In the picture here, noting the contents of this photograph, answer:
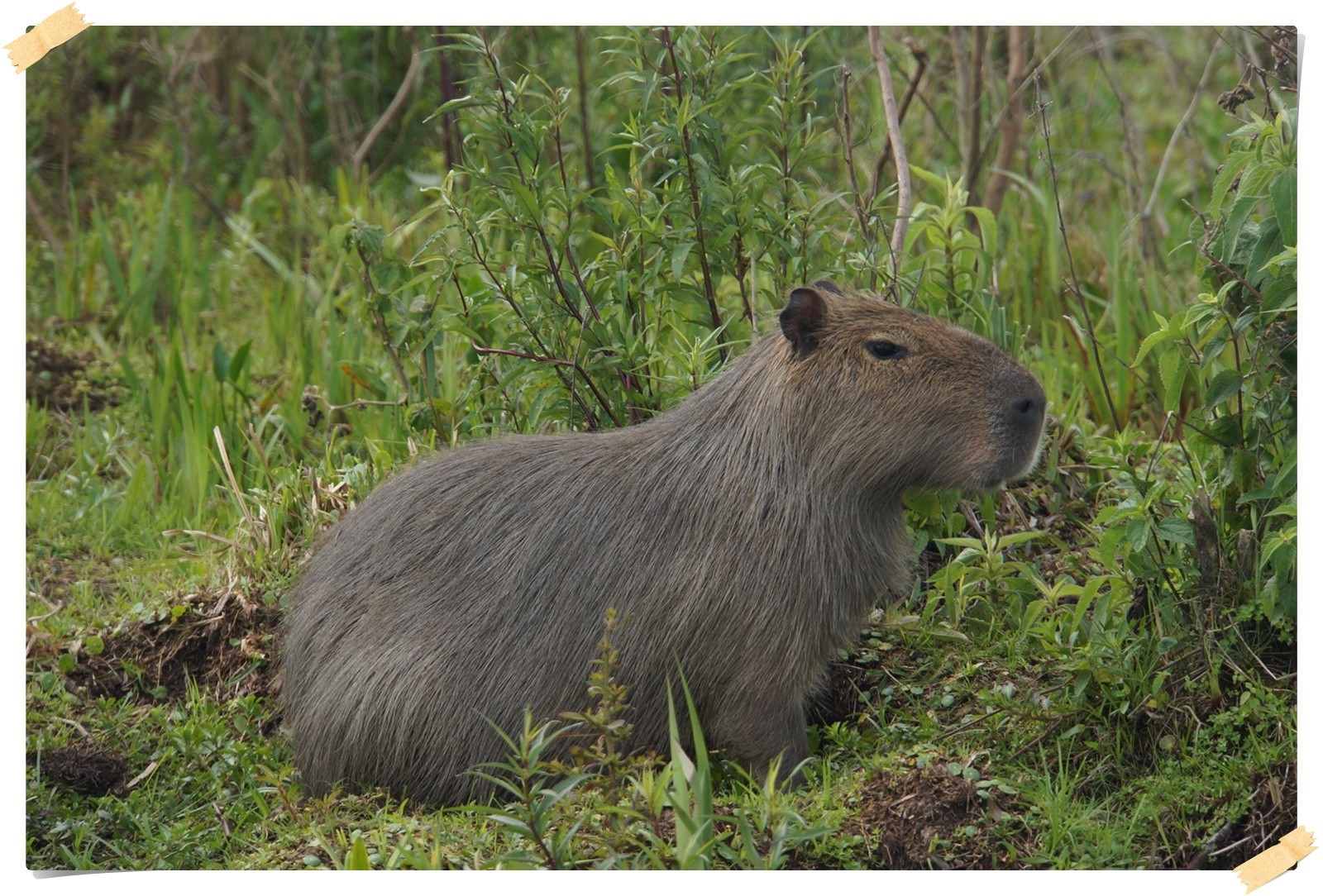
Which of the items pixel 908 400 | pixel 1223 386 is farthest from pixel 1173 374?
pixel 908 400

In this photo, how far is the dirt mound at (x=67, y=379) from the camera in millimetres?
6617

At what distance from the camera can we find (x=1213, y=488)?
4.09m

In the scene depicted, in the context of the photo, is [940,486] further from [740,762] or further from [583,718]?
[583,718]

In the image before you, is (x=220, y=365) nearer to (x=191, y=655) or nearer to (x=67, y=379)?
(x=67, y=379)

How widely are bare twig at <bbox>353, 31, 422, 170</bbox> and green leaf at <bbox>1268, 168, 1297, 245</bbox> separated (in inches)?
196

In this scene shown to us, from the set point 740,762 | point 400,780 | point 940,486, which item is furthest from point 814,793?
point 400,780

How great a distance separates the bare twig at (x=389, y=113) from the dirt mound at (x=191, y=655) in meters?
3.53

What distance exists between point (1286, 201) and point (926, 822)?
67.9 inches

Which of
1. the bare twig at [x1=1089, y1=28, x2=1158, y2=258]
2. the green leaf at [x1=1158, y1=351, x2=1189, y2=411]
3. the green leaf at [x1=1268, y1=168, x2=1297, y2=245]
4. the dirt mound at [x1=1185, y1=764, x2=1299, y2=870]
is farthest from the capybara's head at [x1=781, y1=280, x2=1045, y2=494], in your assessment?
the bare twig at [x1=1089, y1=28, x2=1158, y2=258]

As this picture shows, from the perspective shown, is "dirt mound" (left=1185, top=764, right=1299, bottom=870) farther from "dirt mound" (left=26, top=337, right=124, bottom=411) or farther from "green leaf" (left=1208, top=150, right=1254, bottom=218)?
"dirt mound" (left=26, top=337, right=124, bottom=411)

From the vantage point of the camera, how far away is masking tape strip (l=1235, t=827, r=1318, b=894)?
3.31m

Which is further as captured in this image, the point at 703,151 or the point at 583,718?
the point at 703,151

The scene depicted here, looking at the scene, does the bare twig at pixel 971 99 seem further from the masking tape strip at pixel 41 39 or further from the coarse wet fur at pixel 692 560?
the masking tape strip at pixel 41 39
